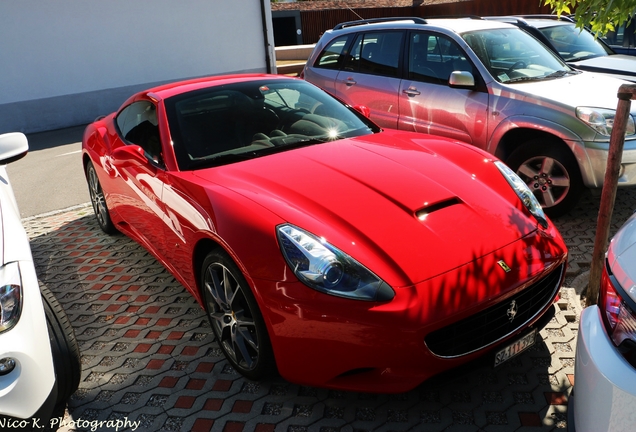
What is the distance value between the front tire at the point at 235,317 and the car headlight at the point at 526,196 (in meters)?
1.68

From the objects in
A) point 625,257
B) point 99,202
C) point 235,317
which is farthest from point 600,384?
point 99,202

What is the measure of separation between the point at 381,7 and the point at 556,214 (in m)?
33.6

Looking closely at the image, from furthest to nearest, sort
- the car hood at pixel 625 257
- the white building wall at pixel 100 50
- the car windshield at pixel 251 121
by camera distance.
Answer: the white building wall at pixel 100 50 < the car windshield at pixel 251 121 < the car hood at pixel 625 257

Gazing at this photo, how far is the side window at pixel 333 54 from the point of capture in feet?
24.0

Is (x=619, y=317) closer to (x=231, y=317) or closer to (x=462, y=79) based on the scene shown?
(x=231, y=317)

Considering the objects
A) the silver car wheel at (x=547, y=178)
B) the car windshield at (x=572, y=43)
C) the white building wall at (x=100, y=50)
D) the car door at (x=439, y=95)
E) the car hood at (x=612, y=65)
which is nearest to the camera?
the silver car wheel at (x=547, y=178)

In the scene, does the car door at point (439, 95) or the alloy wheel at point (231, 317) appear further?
the car door at point (439, 95)

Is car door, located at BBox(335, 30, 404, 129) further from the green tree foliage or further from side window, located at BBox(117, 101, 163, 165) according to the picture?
side window, located at BBox(117, 101, 163, 165)

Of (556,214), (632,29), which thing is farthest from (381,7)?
(556,214)

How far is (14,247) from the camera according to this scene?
2785mm

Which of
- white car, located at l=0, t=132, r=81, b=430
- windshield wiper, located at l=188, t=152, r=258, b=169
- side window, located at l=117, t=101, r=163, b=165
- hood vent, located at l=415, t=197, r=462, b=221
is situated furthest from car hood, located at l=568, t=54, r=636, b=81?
white car, located at l=0, t=132, r=81, b=430

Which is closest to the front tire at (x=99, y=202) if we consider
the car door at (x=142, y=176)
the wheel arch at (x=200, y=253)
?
the car door at (x=142, y=176)

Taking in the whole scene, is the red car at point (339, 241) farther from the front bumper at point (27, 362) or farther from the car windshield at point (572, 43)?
the car windshield at point (572, 43)

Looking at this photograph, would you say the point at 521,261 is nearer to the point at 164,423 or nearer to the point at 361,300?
the point at 361,300
